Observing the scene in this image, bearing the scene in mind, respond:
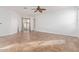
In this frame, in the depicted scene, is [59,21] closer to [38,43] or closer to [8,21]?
[38,43]

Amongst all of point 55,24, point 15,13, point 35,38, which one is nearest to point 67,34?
point 55,24

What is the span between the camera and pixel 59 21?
6.80 ft

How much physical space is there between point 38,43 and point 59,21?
596 millimetres

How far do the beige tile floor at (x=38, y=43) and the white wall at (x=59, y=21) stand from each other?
0.33 ft

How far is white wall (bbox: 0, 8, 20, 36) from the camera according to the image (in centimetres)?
203

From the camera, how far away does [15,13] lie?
204 cm

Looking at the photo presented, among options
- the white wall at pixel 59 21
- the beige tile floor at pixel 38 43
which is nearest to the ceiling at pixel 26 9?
the white wall at pixel 59 21

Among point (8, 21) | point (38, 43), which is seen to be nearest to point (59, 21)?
point (38, 43)

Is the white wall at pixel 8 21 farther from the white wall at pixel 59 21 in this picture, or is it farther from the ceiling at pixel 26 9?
the white wall at pixel 59 21
